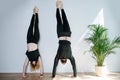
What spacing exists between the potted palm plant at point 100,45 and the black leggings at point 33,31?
131cm

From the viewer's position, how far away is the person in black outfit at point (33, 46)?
168 inches

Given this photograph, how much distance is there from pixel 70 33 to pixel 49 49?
0.71 metres

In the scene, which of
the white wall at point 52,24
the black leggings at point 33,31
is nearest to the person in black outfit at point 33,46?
the black leggings at point 33,31

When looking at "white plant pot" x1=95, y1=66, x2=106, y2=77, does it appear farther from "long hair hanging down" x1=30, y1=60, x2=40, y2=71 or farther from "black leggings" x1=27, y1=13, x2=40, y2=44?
"black leggings" x1=27, y1=13, x2=40, y2=44

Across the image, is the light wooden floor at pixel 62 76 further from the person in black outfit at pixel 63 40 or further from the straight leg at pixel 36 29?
the straight leg at pixel 36 29

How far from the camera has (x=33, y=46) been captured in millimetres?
4281

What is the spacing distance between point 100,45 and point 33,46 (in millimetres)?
1608

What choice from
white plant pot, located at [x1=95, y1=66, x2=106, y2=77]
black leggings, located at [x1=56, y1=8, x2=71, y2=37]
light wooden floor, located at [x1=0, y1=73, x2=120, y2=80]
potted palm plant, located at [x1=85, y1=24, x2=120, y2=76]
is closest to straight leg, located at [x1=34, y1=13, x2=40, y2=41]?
black leggings, located at [x1=56, y1=8, x2=71, y2=37]

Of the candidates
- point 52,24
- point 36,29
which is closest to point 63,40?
point 52,24

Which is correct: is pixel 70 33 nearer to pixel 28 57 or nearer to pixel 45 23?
pixel 45 23

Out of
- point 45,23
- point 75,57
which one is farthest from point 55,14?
point 75,57

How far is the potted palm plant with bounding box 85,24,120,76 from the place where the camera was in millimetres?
4086

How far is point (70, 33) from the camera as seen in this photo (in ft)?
14.1

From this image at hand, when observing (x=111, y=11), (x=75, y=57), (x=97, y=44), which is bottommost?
(x=75, y=57)
